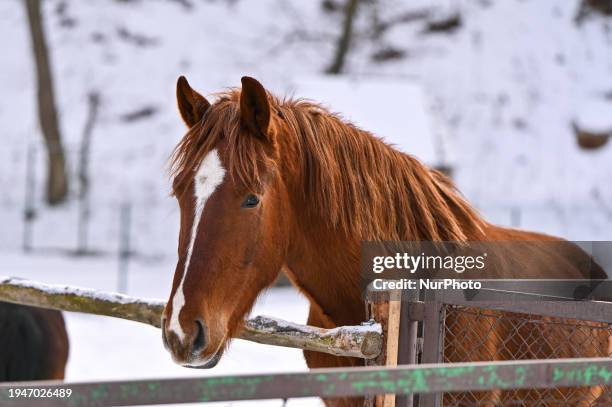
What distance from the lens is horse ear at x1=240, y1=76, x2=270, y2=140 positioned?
2783 mm

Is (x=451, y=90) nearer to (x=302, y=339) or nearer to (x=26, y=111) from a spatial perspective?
(x=26, y=111)

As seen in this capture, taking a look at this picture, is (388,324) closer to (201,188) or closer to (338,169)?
(338,169)

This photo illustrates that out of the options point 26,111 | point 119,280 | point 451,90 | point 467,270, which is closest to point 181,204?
point 467,270

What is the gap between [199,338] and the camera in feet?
8.25

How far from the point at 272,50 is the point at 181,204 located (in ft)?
63.0

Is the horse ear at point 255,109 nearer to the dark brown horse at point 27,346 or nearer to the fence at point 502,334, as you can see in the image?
the fence at point 502,334

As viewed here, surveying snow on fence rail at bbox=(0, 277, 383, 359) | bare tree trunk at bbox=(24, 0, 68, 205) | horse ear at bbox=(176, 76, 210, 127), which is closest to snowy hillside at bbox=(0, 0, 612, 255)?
bare tree trunk at bbox=(24, 0, 68, 205)

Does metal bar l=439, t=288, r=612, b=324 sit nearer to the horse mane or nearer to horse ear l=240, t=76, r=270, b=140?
the horse mane

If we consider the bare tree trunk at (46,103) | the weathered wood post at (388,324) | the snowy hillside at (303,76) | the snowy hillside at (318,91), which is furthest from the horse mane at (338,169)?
the bare tree trunk at (46,103)

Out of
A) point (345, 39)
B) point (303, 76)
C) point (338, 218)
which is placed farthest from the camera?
point (345, 39)

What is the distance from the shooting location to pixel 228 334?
2.72 m

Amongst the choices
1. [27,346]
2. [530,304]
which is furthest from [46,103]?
[530,304]

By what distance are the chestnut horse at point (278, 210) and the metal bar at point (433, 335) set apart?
30 centimetres

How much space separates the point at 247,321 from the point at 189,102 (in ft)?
2.98
